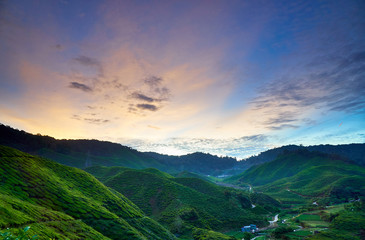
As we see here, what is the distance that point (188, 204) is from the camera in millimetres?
112438

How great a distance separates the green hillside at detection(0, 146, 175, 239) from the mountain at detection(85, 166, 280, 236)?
2919cm

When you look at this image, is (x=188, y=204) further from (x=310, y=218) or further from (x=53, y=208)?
(x=53, y=208)

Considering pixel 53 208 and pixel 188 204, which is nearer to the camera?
pixel 53 208

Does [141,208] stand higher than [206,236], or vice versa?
[206,236]

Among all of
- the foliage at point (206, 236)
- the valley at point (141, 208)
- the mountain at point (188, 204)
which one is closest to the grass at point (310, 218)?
the valley at point (141, 208)

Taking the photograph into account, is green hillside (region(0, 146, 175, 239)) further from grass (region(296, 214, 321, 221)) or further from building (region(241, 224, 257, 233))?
grass (region(296, 214, 321, 221))

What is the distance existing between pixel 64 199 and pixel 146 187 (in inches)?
3425

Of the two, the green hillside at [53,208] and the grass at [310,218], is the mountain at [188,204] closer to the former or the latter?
the grass at [310,218]

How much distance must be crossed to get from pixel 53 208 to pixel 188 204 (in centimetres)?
8215

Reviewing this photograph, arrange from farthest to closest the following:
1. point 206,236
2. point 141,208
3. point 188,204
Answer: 1. point 188,204
2. point 141,208
3. point 206,236

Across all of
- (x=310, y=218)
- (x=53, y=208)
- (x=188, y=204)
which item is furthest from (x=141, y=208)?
(x=310, y=218)

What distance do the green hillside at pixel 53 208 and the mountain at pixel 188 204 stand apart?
1149 inches

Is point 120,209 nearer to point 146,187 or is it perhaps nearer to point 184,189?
point 146,187

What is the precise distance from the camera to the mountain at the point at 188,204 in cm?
9625
